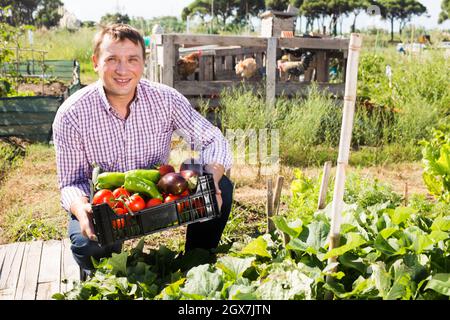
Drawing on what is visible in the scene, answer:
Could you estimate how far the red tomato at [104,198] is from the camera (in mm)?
2225

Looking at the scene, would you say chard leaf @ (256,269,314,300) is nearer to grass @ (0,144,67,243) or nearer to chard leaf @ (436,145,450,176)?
grass @ (0,144,67,243)

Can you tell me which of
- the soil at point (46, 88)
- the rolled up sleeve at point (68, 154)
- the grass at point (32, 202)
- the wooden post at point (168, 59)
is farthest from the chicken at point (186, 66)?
the soil at point (46, 88)

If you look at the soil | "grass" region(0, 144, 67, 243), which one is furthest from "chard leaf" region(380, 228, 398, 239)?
the soil

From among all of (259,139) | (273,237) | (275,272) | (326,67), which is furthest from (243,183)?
(326,67)

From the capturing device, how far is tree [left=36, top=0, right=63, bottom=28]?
42750 mm

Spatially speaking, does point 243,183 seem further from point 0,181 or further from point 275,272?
point 275,272

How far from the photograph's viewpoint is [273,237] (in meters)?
2.39

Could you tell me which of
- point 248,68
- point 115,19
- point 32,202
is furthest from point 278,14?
point 32,202

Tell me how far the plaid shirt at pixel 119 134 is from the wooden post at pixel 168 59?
3.45 metres

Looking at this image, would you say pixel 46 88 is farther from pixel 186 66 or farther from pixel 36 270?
pixel 36 270

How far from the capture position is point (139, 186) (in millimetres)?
2359

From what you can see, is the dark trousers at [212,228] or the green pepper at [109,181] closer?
the green pepper at [109,181]

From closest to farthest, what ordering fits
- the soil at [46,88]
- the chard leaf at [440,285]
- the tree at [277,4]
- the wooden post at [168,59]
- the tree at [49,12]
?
the chard leaf at [440,285] → the wooden post at [168,59] → the soil at [46,88] → the tree at [49,12] → the tree at [277,4]

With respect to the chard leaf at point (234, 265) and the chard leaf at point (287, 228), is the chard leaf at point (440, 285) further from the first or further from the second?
the chard leaf at point (234, 265)
